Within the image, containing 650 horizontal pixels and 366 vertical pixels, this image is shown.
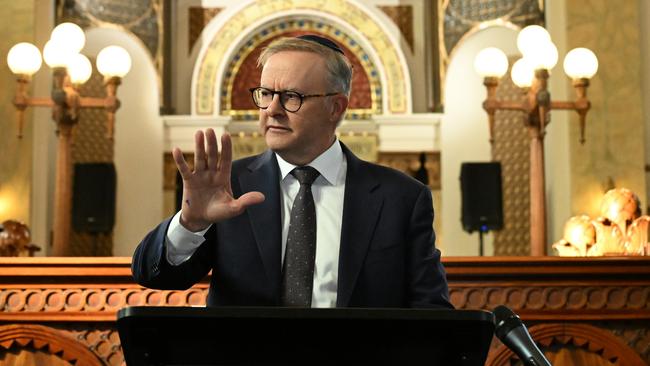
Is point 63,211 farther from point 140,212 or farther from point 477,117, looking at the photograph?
point 477,117

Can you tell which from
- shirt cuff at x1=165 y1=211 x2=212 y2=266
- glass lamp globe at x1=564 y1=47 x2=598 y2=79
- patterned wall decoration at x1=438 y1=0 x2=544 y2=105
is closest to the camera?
shirt cuff at x1=165 y1=211 x2=212 y2=266

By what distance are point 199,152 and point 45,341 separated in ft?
6.48

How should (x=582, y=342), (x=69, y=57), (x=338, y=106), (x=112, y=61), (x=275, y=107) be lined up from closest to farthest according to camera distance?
(x=275, y=107) → (x=338, y=106) → (x=582, y=342) → (x=69, y=57) → (x=112, y=61)

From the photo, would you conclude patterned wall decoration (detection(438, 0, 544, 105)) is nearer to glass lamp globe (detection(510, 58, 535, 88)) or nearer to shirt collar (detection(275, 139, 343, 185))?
glass lamp globe (detection(510, 58, 535, 88))

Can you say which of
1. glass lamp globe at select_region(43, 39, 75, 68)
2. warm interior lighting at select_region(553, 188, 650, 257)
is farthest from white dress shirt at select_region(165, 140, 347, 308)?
glass lamp globe at select_region(43, 39, 75, 68)

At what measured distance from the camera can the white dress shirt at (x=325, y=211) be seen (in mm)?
2607

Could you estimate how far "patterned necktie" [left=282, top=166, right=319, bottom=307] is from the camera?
2.57 m

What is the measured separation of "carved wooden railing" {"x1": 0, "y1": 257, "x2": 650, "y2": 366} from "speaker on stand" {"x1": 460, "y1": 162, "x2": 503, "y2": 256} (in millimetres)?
6389

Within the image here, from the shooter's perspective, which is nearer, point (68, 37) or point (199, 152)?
point (199, 152)

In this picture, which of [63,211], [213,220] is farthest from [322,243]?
[63,211]

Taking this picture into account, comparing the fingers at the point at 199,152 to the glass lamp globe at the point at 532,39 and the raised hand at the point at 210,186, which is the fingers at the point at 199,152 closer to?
the raised hand at the point at 210,186

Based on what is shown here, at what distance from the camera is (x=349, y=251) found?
8.59 feet

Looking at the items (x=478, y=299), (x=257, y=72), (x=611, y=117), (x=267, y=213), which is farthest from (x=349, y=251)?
(x=257, y=72)

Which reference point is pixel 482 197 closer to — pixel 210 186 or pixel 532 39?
pixel 532 39
